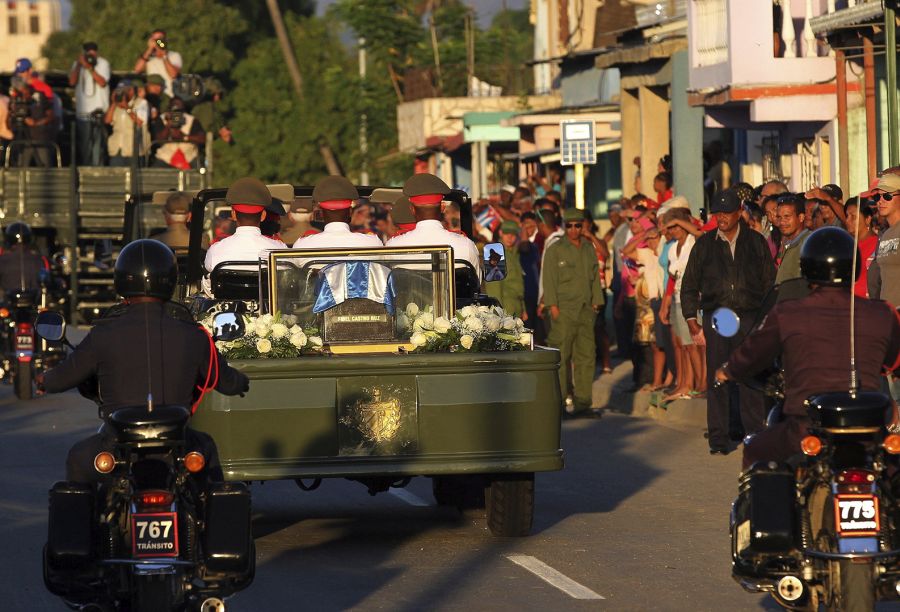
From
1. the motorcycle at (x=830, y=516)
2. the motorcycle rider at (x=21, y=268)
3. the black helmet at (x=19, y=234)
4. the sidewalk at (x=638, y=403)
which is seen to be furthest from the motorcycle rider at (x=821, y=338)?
the black helmet at (x=19, y=234)

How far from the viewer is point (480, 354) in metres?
11.1

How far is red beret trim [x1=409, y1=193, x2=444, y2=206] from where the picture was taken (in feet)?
42.3

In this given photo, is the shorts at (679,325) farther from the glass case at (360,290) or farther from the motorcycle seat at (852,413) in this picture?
the motorcycle seat at (852,413)

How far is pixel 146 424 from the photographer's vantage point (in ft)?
24.0

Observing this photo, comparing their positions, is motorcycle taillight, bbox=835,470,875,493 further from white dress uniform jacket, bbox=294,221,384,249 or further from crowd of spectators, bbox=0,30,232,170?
crowd of spectators, bbox=0,30,232,170

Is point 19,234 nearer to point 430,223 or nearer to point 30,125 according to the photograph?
point 430,223

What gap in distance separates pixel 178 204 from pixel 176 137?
15.1 m

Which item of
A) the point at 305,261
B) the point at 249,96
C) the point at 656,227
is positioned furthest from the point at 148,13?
the point at 305,261

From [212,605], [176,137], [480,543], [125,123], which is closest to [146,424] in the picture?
[212,605]

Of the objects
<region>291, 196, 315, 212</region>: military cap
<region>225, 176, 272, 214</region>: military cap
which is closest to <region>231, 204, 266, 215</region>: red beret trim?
<region>225, 176, 272, 214</region>: military cap

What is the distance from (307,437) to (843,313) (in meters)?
3.92

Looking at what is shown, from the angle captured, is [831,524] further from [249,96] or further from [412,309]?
[249,96]

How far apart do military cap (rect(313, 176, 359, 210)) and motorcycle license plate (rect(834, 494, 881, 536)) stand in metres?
6.27

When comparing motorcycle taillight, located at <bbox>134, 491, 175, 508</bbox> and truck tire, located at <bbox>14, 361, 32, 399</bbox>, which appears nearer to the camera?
motorcycle taillight, located at <bbox>134, 491, 175, 508</bbox>
